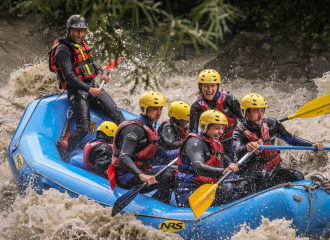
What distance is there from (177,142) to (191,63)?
4.77 m

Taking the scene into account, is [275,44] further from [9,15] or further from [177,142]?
[9,15]

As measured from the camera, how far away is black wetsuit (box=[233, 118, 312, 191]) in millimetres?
3842

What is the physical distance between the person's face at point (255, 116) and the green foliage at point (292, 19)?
194 inches

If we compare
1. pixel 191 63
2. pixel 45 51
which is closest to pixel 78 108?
pixel 191 63

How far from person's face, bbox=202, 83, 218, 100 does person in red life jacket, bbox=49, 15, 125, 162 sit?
1363 mm

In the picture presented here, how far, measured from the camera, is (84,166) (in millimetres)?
4453

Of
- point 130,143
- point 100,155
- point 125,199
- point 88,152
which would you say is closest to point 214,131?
point 130,143

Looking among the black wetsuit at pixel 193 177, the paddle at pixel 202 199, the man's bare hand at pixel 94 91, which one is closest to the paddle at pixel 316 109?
the black wetsuit at pixel 193 177

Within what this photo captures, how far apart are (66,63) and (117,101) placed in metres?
3.09

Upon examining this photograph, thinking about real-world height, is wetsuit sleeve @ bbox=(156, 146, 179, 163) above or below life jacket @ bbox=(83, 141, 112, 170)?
above

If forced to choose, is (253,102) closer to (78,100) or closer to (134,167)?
(134,167)

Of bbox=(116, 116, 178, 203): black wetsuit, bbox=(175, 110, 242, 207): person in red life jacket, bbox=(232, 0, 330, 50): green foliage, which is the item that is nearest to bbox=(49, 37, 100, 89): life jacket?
bbox=(116, 116, 178, 203): black wetsuit

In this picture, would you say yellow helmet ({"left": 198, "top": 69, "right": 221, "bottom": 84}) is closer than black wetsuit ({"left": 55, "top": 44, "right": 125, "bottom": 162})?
Yes

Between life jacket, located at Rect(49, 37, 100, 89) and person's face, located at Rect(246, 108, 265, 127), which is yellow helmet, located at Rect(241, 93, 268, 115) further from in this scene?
life jacket, located at Rect(49, 37, 100, 89)
